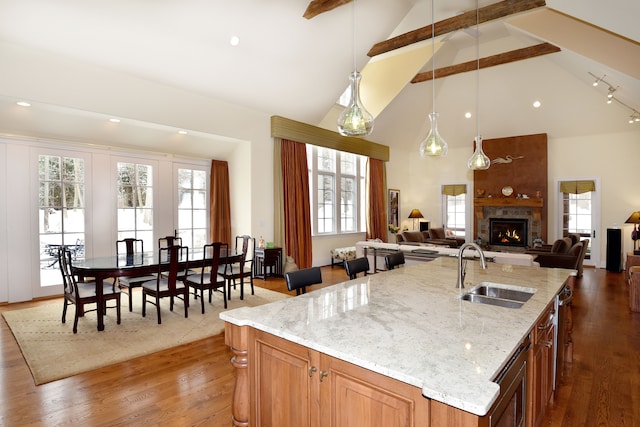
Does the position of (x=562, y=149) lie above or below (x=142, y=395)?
above

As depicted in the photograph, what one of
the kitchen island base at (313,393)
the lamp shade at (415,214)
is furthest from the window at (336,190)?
the kitchen island base at (313,393)

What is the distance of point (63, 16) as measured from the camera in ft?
12.4

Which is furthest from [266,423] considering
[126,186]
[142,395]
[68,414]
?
[126,186]

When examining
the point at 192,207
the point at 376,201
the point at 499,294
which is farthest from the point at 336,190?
the point at 499,294

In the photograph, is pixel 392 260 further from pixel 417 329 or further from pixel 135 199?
pixel 135 199

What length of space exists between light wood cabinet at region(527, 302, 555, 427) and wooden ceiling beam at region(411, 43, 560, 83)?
636cm

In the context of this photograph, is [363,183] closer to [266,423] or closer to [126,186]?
[126,186]

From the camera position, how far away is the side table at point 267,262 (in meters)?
6.43

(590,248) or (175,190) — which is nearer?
(175,190)

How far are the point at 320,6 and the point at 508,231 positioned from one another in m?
7.83

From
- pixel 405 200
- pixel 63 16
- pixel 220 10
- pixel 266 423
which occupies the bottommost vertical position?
pixel 266 423

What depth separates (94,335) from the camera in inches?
146

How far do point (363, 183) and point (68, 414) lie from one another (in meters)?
8.09

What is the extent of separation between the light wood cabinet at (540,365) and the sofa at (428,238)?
18.7 feet
